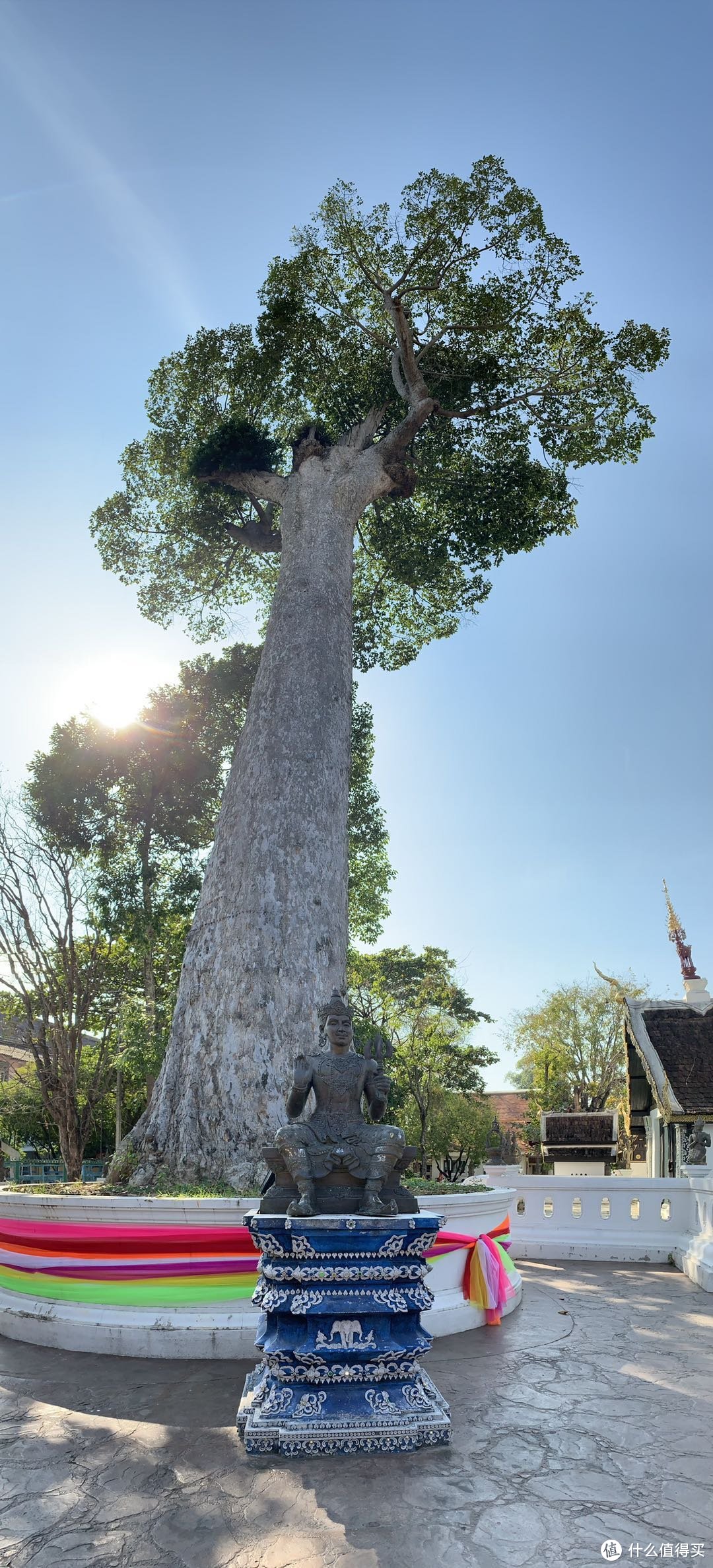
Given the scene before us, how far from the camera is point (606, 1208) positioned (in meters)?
10.5

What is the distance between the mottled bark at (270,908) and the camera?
6750mm

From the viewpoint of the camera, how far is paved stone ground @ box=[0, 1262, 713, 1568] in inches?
111

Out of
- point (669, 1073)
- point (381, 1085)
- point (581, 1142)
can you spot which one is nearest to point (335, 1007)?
point (381, 1085)

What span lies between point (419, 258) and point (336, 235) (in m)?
1.37

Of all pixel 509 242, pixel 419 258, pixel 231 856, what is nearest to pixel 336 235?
pixel 419 258

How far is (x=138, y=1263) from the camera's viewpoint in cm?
550

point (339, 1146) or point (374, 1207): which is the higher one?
point (339, 1146)

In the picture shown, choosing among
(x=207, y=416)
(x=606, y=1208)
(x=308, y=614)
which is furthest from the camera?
(x=207, y=416)

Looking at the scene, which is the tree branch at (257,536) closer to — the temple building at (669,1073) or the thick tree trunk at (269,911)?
the thick tree trunk at (269,911)

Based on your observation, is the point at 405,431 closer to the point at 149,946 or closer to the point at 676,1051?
the point at 149,946

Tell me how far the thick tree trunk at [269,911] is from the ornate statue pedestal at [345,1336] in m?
2.53

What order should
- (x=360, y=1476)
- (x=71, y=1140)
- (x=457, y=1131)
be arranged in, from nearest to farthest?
1. (x=360, y=1476)
2. (x=71, y=1140)
3. (x=457, y=1131)

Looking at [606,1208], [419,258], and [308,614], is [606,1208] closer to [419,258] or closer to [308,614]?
[308,614]

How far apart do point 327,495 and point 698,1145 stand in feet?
35.6
